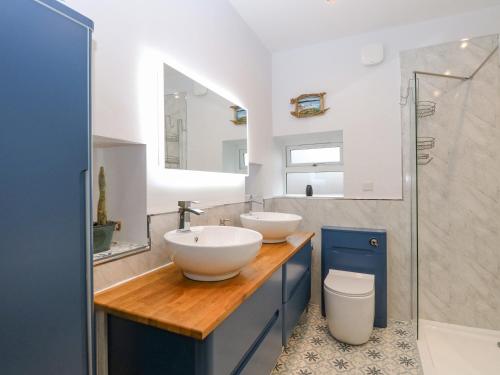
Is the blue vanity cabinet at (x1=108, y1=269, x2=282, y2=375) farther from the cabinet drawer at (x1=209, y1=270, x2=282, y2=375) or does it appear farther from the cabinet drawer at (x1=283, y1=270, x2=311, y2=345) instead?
the cabinet drawer at (x1=283, y1=270, x2=311, y2=345)

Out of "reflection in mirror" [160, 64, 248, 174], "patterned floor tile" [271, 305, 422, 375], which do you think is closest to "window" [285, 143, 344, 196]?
"reflection in mirror" [160, 64, 248, 174]

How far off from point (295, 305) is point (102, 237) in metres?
1.30

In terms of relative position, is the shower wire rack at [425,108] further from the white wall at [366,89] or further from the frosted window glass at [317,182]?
the frosted window glass at [317,182]

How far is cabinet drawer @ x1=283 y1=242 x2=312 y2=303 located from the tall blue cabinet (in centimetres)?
108

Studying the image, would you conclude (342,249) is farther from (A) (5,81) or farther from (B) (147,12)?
(A) (5,81)

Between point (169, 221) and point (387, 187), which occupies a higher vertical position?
point (387, 187)

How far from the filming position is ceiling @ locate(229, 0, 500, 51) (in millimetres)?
2084

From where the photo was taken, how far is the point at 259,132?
2.55 m

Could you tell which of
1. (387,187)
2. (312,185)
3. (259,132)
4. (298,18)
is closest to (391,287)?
(387,187)

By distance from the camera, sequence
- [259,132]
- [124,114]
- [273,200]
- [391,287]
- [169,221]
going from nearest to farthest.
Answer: [124,114], [169,221], [391,287], [259,132], [273,200]

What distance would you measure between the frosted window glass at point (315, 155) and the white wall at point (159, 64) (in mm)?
868

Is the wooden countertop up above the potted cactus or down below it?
below

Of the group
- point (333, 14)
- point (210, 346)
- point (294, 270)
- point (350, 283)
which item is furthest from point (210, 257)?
point (333, 14)

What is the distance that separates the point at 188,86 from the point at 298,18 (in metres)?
1.27
